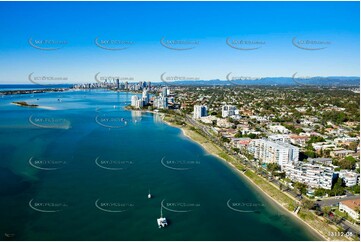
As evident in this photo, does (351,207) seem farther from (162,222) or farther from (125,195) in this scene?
(125,195)

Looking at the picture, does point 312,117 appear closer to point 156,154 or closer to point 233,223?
point 156,154

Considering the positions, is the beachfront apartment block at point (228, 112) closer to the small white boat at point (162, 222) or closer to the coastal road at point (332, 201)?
the coastal road at point (332, 201)

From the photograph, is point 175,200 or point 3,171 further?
point 3,171

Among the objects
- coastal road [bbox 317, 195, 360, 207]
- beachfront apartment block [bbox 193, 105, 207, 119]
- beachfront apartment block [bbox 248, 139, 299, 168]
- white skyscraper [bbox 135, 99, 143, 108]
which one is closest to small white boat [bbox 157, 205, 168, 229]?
coastal road [bbox 317, 195, 360, 207]

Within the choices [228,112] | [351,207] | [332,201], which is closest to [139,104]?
[228,112]

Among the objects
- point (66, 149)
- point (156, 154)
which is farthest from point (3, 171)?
point (156, 154)

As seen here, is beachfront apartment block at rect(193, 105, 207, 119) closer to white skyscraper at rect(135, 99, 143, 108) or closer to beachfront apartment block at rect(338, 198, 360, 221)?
white skyscraper at rect(135, 99, 143, 108)
